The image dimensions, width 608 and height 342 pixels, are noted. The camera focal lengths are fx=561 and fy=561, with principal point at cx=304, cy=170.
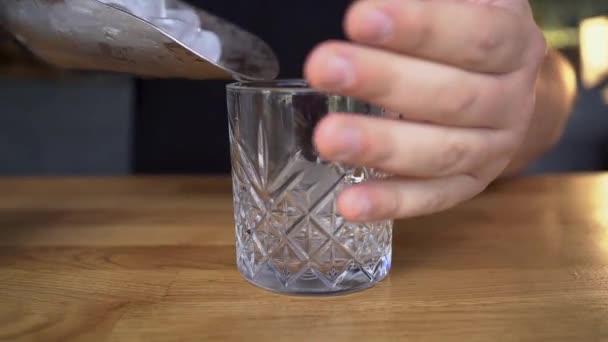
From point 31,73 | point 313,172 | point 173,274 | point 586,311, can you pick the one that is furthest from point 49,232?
point 31,73

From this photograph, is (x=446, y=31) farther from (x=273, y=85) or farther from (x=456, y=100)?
(x=273, y=85)

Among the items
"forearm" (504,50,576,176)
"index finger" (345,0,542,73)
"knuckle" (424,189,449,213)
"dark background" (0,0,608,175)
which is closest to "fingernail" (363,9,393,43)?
"index finger" (345,0,542,73)

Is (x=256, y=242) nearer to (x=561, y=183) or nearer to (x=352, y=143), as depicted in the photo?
(x=352, y=143)

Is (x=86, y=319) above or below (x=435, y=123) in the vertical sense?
below

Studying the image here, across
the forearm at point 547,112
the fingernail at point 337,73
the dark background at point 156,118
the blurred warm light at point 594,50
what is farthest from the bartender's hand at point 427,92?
the blurred warm light at point 594,50

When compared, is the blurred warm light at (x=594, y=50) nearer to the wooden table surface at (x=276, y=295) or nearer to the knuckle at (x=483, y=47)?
the wooden table surface at (x=276, y=295)

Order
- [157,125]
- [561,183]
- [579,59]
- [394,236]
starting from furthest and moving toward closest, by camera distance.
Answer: [579,59]
[157,125]
[561,183]
[394,236]
